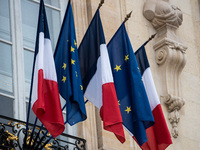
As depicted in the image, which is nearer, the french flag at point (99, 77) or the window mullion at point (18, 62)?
the french flag at point (99, 77)

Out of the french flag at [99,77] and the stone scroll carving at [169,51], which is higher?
the stone scroll carving at [169,51]

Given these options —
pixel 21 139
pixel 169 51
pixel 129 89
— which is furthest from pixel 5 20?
pixel 169 51

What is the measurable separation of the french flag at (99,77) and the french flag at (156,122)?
607mm

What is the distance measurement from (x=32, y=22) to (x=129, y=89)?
1.63m

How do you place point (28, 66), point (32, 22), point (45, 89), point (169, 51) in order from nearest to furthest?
point (45, 89)
point (28, 66)
point (32, 22)
point (169, 51)

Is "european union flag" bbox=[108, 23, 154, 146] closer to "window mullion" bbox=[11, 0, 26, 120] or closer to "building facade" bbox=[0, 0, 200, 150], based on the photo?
"building facade" bbox=[0, 0, 200, 150]

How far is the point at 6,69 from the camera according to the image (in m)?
8.38

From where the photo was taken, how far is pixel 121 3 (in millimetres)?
9938

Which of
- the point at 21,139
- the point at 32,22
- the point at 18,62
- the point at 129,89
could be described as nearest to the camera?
the point at 21,139

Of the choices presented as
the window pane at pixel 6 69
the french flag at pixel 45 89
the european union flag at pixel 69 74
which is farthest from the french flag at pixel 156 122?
the window pane at pixel 6 69

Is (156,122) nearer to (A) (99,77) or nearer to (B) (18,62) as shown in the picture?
(A) (99,77)

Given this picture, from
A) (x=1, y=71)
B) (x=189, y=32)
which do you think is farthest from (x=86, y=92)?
(x=189, y=32)

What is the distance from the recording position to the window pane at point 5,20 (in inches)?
338

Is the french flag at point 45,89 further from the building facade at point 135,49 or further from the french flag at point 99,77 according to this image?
the building facade at point 135,49
